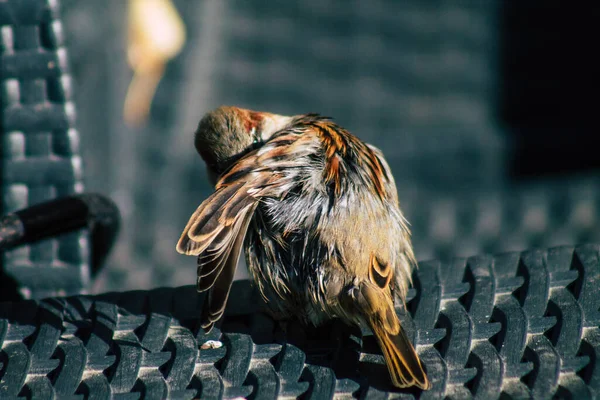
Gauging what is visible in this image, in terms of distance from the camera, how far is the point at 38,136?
6.44 feet

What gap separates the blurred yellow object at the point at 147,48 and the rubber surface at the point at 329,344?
1708mm

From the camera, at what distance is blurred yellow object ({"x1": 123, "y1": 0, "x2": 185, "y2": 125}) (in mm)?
3268

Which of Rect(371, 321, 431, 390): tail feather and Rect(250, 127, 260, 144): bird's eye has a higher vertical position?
Rect(250, 127, 260, 144): bird's eye

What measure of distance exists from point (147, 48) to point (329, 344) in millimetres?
2138

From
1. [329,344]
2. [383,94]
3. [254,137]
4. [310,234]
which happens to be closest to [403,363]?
[329,344]

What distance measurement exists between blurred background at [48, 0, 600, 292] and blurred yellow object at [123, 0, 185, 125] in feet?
0.11

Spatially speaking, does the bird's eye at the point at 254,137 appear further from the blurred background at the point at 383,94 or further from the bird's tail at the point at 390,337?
the blurred background at the point at 383,94

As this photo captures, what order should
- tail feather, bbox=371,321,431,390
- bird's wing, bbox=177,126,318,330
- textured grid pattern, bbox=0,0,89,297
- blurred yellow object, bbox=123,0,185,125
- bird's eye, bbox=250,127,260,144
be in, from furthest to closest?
blurred yellow object, bbox=123,0,185,125
bird's eye, bbox=250,127,260,144
textured grid pattern, bbox=0,0,89,297
bird's wing, bbox=177,126,318,330
tail feather, bbox=371,321,431,390

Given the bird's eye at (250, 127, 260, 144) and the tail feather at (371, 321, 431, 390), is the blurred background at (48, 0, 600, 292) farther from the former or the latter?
the tail feather at (371, 321, 431, 390)

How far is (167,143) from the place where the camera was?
329cm

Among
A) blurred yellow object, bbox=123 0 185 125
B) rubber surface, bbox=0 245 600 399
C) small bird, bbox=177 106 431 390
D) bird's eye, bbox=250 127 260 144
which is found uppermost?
blurred yellow object, bbox=123 0 185 125

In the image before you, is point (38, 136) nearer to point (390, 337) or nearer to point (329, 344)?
point (329, 344)

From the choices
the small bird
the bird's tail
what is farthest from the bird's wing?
the bird's tail

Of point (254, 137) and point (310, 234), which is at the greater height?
point (254, 137)
